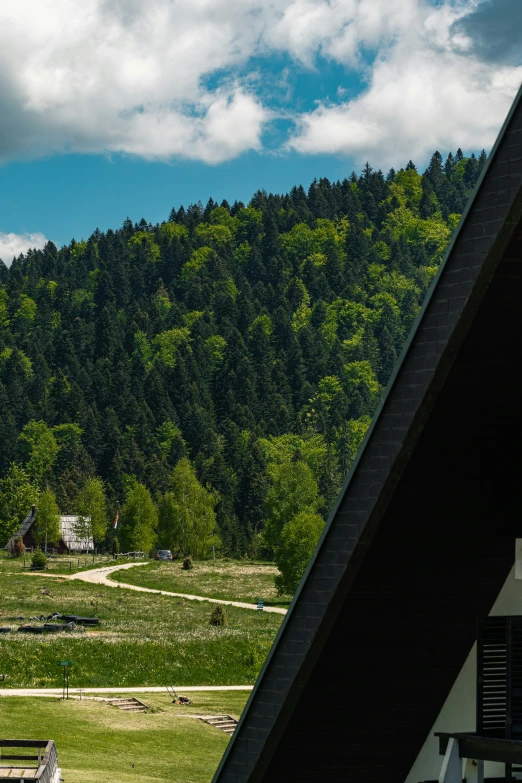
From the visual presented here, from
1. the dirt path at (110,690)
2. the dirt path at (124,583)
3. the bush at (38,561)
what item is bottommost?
the dirt path at (110,690)

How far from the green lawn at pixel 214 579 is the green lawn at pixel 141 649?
13983mm

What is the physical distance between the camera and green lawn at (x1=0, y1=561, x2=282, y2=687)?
3650 cm

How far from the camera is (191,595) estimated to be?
68.8m

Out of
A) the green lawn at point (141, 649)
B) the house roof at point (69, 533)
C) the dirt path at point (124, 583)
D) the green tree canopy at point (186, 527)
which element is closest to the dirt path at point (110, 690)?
the green lawn at point (141, 649)

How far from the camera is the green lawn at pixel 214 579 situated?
70438mm

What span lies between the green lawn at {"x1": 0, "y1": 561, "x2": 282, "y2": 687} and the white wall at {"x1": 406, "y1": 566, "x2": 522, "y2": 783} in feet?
95.6

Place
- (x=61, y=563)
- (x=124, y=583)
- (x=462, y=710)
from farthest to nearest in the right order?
1. (x=61, y=563)
2. (x=124, y=583)
3. (x=462, y=710)

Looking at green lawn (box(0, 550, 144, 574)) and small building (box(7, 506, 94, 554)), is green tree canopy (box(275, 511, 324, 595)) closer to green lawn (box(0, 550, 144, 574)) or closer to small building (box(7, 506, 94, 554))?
green lawn (box(0, 550, 144, 574))

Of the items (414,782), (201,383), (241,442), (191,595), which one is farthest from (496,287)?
(201,383)

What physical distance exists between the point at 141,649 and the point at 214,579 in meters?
38.9

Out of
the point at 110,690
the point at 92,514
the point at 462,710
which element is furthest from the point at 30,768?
the point at 92,514

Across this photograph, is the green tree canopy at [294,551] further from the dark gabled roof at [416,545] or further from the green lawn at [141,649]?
the dark gabled roof at [416,545]

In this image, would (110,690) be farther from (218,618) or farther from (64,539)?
(64,539)

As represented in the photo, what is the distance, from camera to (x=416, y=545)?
596 cm
